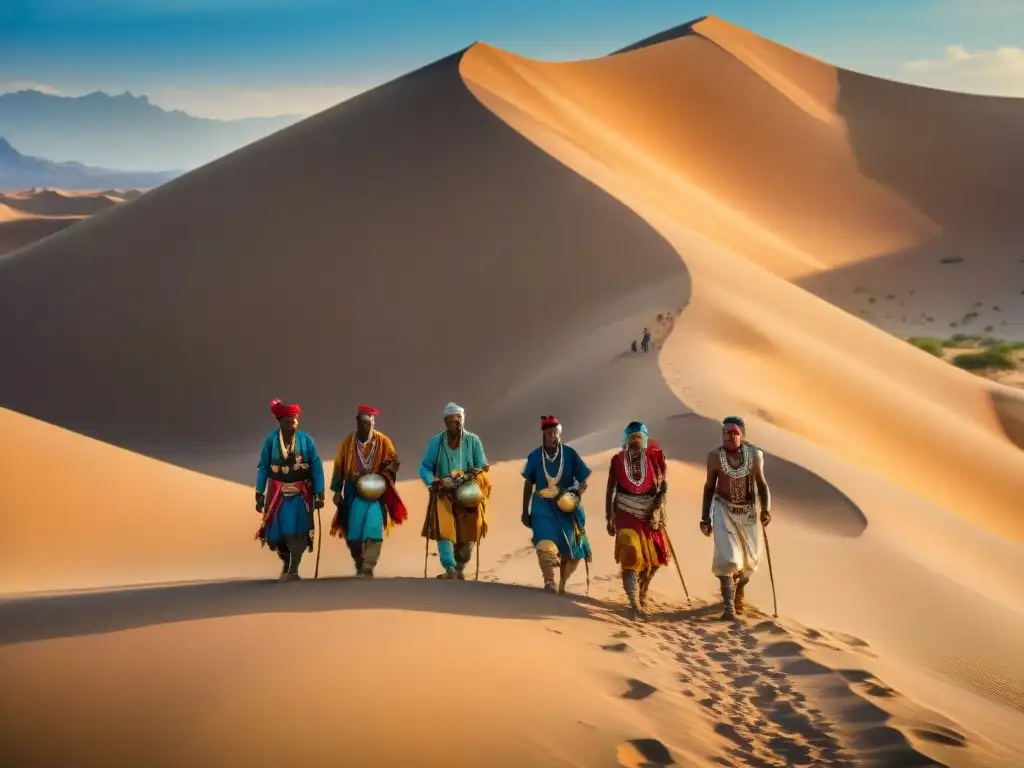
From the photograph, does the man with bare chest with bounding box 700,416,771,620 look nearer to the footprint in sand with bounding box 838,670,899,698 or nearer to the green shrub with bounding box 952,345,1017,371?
the footprint in sand with bounding box 838,670,899,698

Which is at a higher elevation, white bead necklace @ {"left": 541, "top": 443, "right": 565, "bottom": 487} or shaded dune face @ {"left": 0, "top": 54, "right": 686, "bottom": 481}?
shaded dune face @ {"left": 0, "top": 54, "right": 686, "bottom": 481}

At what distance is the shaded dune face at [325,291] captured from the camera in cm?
2359

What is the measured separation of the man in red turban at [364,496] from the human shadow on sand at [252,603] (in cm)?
47

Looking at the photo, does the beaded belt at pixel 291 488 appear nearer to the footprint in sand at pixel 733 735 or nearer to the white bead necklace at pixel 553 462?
the white bead necklace at pixel 553 462

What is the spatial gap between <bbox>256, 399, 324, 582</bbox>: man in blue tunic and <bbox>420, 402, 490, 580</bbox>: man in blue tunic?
886 millimetres

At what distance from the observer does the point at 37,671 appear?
5578mm

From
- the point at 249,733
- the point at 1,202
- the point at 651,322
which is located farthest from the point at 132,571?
the point at 1,202

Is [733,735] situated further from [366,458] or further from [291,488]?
[291,488]

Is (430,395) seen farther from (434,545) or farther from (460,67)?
(460,67)

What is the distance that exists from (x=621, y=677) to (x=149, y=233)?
28.3 metres

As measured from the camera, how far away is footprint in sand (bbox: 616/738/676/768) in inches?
196

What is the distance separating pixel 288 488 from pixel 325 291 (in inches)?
773

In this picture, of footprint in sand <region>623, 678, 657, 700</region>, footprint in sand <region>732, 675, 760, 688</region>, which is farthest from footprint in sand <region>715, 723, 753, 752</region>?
footprint in sand <region>732, 675, 760, 688</region>

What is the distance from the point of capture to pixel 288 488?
8.12 m
